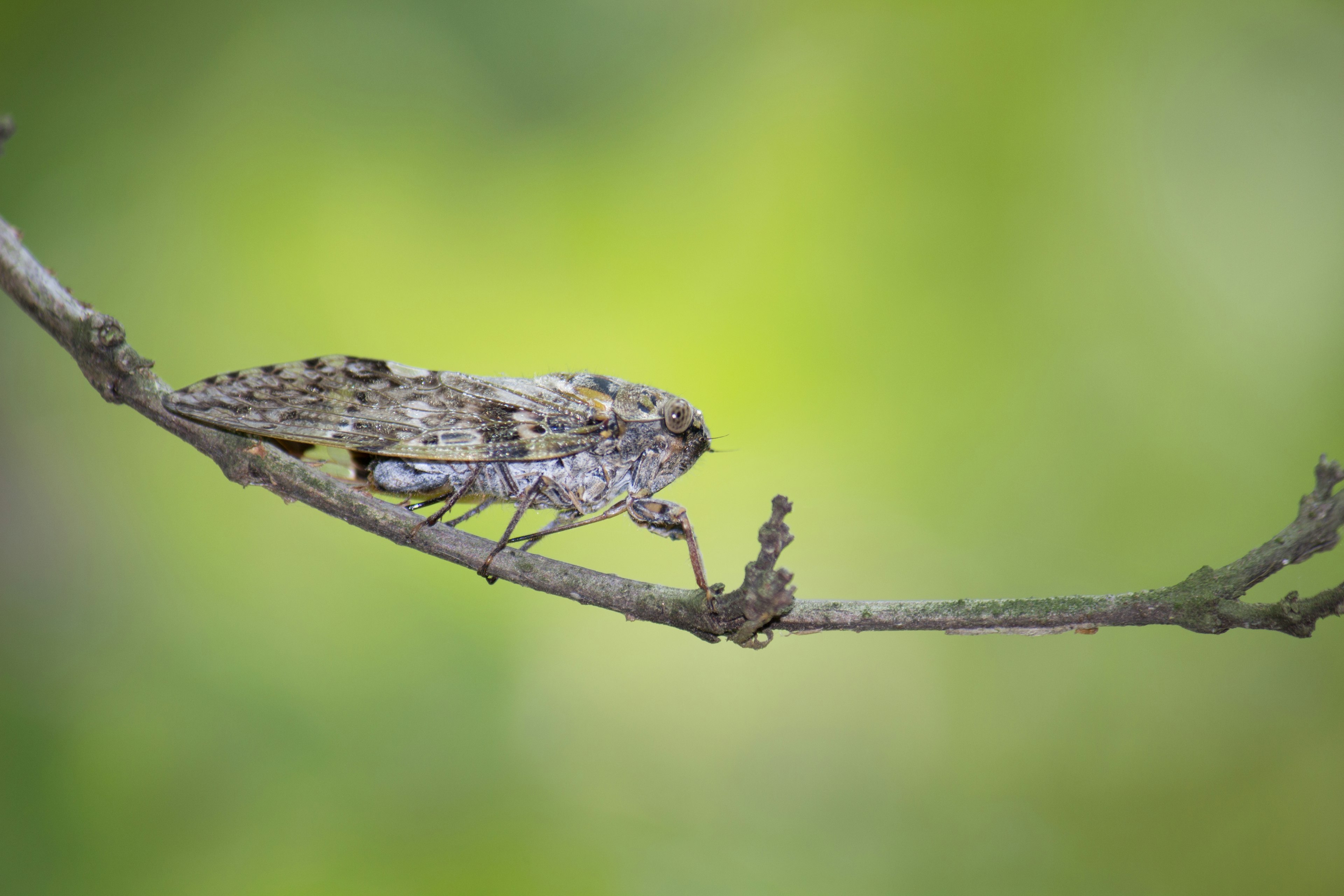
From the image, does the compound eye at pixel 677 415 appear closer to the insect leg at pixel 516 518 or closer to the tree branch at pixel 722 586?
the insect leg at pixel 516 518

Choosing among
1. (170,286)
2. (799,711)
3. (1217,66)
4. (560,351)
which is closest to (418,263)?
(560,351)

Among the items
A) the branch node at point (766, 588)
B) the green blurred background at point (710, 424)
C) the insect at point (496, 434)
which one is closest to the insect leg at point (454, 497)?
the insect at point (496, 434)

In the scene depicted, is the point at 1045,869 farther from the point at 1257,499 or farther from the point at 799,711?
the point at 1257,499

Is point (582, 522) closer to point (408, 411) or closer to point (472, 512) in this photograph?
point (472, 512)

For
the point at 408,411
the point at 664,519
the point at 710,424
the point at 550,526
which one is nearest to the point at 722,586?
the point at 664,519

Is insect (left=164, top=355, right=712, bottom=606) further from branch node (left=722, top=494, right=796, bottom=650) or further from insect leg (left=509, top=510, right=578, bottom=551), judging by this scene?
branch node (left=722, top=494, right=796, bottom=650)

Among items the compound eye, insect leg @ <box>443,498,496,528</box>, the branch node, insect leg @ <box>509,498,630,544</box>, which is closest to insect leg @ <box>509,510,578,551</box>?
insect leg @ <box>509,498,630,544</box>

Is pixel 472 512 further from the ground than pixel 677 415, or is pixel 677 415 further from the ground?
pixel 677 415
